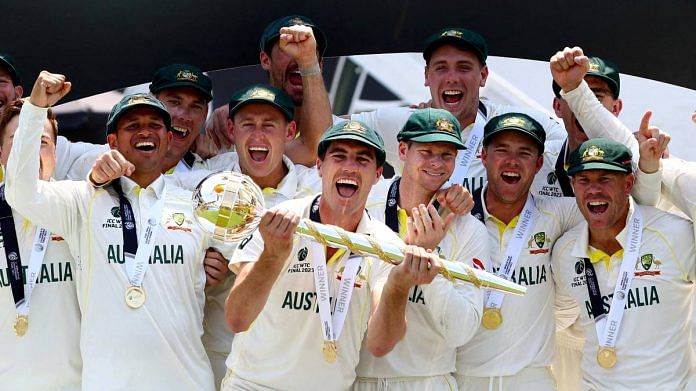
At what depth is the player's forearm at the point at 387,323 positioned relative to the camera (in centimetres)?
503

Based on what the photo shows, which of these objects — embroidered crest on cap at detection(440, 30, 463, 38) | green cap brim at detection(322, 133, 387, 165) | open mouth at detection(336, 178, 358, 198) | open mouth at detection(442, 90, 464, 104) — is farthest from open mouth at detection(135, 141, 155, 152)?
embroidered crest on cap at detection(440, 30, 463, 38)

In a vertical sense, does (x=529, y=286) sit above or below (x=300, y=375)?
above

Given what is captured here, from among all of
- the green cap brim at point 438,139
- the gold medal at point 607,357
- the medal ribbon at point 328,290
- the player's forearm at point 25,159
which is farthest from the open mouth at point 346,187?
the gold medal at point 607,357

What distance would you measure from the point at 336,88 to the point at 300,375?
3.22 metres

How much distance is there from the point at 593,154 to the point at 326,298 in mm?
1454

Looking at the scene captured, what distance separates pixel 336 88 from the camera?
26.7 feet

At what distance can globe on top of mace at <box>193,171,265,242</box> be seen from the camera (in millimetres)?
4453

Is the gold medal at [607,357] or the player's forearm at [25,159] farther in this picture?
the gold medal at [607,357]

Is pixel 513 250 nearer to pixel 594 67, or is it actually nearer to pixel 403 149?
pixel 403 149

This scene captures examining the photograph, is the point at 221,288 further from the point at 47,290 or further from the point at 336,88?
the point at 336,88

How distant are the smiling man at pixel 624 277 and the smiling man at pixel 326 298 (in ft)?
3.36

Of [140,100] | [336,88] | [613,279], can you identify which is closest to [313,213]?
[140,100]

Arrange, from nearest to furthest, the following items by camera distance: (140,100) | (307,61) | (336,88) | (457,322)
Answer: (457,322) → (140,100) → (307,61) → (336,88)

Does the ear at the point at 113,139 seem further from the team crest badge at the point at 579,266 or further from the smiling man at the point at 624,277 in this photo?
the team crest badge at the point at 579,266
